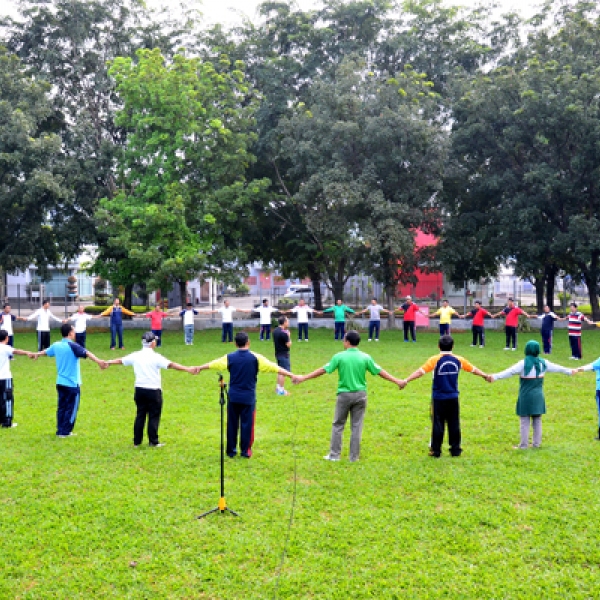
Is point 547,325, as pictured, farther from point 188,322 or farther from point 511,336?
point 188,322

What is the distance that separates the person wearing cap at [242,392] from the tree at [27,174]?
19.3m

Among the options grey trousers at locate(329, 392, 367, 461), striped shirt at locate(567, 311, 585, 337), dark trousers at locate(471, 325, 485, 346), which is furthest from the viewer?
dark trousers at locate(471, 325, 485, 346)

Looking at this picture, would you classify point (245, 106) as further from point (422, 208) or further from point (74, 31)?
point (422, 208)

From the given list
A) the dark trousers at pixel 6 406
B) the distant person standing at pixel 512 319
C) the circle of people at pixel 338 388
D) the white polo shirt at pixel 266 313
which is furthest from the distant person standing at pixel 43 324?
the distant person standing at pixel 512 319

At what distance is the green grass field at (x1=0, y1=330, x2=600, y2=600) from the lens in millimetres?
5391

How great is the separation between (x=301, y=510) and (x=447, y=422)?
2785 millimetres

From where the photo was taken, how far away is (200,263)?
1009 inches

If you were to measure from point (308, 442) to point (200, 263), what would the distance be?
16.9m

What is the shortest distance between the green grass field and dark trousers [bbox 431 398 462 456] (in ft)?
0.65

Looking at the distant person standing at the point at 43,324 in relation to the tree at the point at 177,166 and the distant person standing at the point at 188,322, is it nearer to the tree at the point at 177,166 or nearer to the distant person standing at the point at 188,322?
the distant person standing at the point at 188,322

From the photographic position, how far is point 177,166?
89.8ft

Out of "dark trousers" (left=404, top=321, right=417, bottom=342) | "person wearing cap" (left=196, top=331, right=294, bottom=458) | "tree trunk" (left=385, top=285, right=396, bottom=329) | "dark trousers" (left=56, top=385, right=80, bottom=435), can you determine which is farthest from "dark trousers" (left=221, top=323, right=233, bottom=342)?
"person wearing cap" (left=196, top=331, right=294, bottom=458)

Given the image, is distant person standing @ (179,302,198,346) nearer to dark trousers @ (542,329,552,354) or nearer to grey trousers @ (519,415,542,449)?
dark trousers @ (542,329,552,354)

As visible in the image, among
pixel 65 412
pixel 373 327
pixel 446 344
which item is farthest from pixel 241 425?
pixel 373 327
